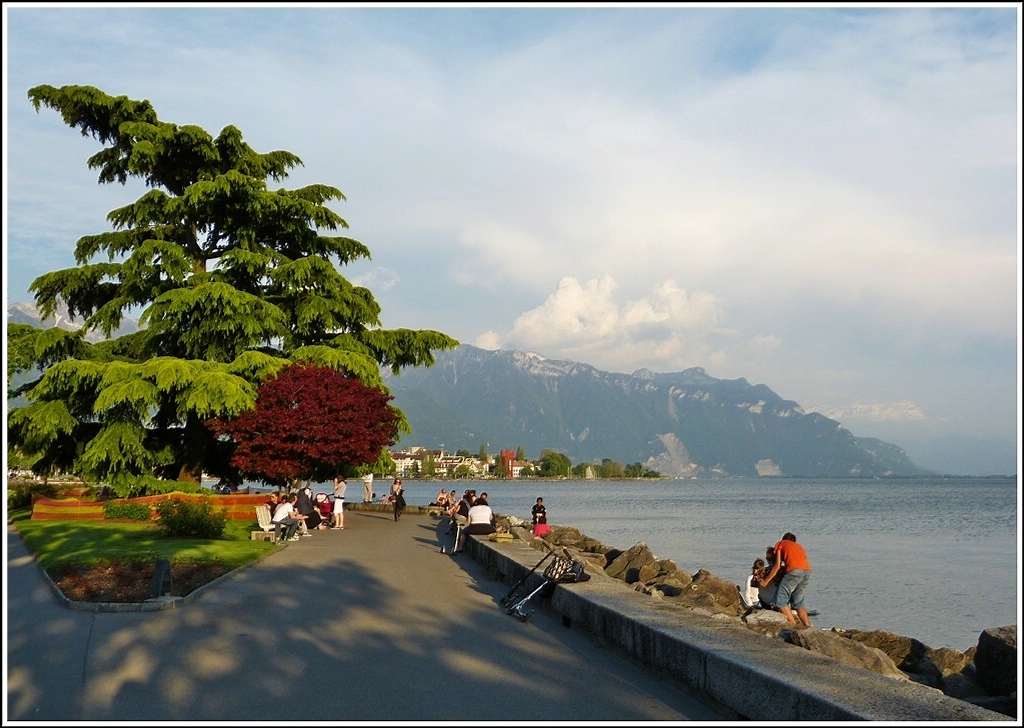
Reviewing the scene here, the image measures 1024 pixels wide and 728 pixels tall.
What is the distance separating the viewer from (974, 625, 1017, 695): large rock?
11750 mm

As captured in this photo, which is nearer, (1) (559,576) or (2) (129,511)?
(1) (559,576)

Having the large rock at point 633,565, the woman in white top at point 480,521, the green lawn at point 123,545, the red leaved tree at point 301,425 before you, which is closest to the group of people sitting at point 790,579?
the large rock at point 633,565

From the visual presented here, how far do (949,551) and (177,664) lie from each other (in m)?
45.9

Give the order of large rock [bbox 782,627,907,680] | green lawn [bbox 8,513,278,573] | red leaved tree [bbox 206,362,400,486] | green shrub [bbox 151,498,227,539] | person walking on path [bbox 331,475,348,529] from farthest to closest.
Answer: red leaved tree [bbox 206,362,400,486] → person walking on path [bbox 331,475,348,529] → green shrub [bbox 151,498,227,539] → green lawn [bbox 8,513,278,573] → large rock [bbox 782,627,907,680]

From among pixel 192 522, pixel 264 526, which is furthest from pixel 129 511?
pixel 192 522

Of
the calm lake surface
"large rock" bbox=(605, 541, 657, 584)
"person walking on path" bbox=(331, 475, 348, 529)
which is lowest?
the calm lake surface

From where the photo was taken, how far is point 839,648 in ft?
34.4

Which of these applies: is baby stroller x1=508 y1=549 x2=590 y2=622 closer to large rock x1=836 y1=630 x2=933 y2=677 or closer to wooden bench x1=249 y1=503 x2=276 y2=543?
large rock x1=836 y1=630 x2=933 y2=677

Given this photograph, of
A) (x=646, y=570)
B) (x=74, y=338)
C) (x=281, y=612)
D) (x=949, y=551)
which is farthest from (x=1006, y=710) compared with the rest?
(x=949, y=551)

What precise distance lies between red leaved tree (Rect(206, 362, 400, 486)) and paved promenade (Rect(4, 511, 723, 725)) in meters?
16.2

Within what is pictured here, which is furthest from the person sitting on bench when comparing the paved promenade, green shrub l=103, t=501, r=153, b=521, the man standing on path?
green shrub l=103, t=501, r=153, b=521

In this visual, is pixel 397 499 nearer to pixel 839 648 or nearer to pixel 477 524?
pixel 477 524

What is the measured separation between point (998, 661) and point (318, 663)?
839cm

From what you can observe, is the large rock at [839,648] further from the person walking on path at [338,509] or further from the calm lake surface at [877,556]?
the person walking on path at [338,509]
